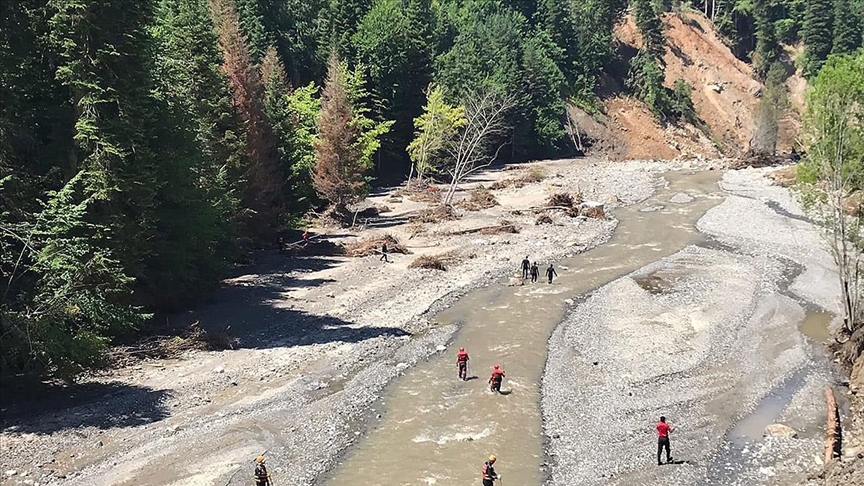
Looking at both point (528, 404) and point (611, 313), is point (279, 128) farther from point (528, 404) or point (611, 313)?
point (528, 404)

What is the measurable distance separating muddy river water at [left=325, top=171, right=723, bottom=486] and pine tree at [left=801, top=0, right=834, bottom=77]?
88.9 meters

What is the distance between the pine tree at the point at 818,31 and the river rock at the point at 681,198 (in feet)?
193

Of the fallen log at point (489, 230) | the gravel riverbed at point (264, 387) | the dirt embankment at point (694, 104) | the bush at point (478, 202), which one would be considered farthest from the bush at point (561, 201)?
the dirt embankment at point (694, 104)

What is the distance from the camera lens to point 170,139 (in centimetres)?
3066

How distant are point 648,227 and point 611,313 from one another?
22.9 metres

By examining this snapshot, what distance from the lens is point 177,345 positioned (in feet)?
92.6

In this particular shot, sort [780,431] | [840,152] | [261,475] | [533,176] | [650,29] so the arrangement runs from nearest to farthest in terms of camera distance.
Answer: [261,475], [780,431], [840,152], [533,176], [650,29]

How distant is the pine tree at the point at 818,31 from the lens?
356ft

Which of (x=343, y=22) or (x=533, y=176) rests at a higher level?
(x=343, y=22)

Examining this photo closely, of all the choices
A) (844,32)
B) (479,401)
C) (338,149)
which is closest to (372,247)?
(338,149)

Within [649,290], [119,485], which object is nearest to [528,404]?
[119,485]

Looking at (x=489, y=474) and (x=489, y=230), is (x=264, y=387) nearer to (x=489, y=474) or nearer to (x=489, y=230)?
(x=489, y=474)

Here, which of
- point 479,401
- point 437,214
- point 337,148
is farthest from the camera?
point 437,214

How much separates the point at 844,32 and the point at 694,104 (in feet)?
84.0
